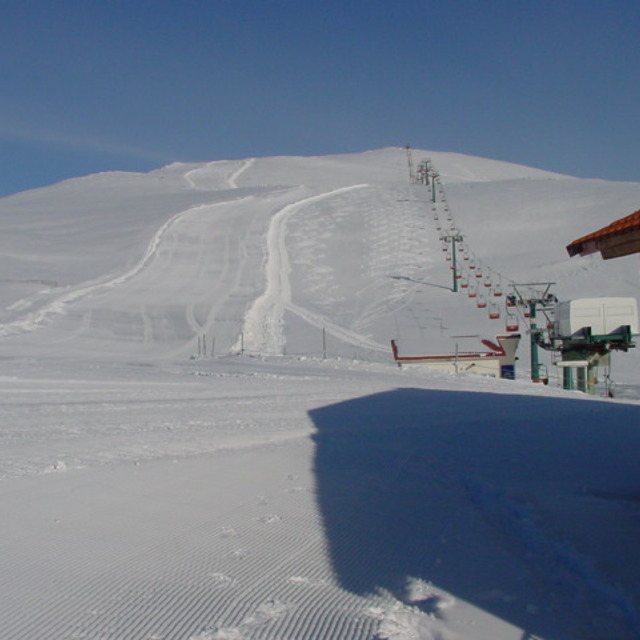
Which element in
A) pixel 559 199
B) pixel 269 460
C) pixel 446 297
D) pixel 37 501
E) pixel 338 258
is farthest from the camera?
pixel 559 199

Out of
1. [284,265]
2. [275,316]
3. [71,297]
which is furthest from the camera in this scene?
[284,265]

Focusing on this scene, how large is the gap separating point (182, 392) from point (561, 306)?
44.4 ft

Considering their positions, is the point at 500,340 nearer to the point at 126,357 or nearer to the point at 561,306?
the point at 561,306

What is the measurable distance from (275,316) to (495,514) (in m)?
25.0

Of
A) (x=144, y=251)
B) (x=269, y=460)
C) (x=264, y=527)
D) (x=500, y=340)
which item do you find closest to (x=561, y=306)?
(x=500, y=340)

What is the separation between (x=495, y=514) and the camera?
6164 mm

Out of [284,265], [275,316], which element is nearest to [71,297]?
[275,316]

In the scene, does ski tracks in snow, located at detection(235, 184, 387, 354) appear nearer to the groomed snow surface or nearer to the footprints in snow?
the groomed snow surface

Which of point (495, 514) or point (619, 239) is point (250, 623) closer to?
point (495, 514)

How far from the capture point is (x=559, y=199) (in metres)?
52.5

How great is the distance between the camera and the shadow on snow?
4363 millimetres

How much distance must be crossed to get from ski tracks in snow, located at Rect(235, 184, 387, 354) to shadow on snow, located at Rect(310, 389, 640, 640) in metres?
15.8

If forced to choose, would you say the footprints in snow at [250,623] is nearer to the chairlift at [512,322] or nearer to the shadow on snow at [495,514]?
the shadow on snow at [495,514]

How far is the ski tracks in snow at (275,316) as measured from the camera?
89.8 feet
